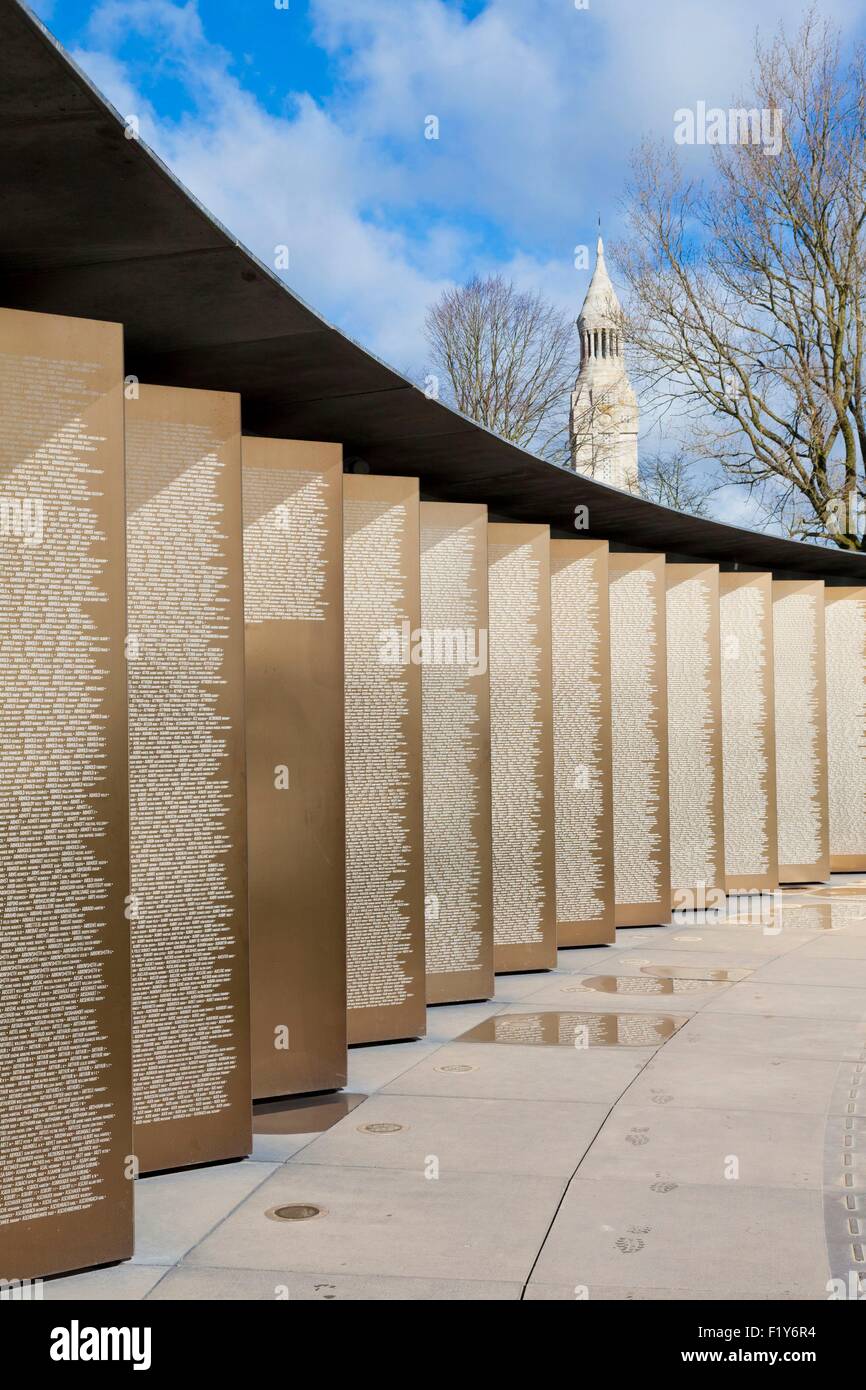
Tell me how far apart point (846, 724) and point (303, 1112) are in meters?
10.6

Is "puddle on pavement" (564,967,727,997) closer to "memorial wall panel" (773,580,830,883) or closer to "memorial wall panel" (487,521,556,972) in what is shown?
"memorial wall panel" (487,521,556,972)

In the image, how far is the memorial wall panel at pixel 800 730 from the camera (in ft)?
47.4

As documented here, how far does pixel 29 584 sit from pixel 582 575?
718cm

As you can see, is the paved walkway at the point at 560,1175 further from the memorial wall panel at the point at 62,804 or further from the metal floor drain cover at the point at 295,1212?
the memorial wall panel at the point at 62,804

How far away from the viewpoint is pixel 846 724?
601 inches

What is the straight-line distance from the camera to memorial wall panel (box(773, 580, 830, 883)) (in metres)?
14.4

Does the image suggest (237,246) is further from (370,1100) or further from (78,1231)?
(370,1100)

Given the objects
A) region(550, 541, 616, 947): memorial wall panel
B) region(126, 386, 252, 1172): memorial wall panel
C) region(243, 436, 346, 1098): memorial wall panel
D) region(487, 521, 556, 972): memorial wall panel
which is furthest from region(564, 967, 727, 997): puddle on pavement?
region(126, 386, 252, 1172): memorial wall panel

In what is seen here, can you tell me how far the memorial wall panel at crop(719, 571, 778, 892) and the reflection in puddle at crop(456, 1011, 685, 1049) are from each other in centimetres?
556

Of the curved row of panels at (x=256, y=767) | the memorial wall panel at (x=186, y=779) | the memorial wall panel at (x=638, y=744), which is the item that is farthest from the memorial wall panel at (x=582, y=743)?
the memorial wall panel at (x=186, y=779)

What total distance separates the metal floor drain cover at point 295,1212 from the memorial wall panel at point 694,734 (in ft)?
26.9

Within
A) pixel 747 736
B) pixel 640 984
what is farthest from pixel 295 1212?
pixel 747 736

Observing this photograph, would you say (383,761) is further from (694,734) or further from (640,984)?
(694,734)
